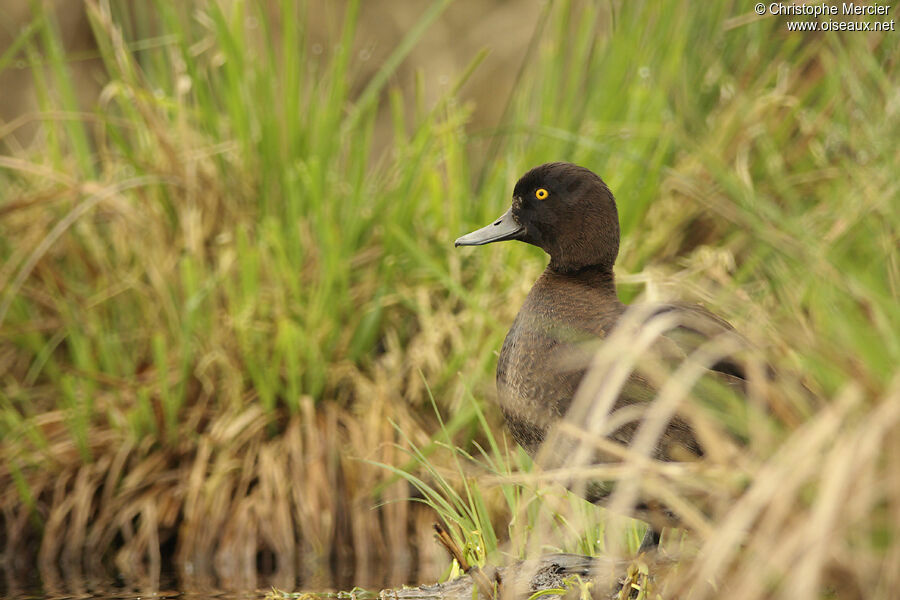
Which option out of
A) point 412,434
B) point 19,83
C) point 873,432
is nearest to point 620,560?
point 873,432

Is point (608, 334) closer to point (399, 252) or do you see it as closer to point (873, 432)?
point (873, 432)

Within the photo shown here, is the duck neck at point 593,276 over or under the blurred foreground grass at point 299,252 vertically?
over

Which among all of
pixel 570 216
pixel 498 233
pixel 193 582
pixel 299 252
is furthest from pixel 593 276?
pixel 193 582

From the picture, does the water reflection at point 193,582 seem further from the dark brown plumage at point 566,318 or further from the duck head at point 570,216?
the duck head at point 570,216

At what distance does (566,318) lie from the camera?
8.64 ft

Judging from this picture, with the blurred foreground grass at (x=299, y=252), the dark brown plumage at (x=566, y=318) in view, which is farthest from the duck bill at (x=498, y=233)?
the blurred foreground grass at (x=299, y=252)

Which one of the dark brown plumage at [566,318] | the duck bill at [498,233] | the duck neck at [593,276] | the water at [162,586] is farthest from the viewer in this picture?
the water at [162,586]

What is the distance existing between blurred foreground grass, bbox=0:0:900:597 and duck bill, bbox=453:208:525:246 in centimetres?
47

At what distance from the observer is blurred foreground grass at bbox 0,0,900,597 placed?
12.1 feet

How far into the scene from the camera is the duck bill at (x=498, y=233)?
2986mm
